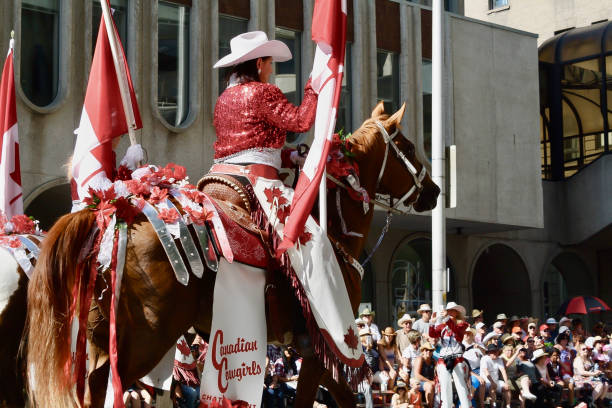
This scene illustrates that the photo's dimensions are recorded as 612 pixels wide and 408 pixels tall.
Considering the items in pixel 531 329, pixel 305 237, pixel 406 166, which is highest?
pixel 406 166

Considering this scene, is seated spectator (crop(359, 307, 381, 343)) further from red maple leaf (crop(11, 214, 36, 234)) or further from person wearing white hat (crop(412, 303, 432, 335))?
red maple leaf (crop(11, 214, 36, 234))

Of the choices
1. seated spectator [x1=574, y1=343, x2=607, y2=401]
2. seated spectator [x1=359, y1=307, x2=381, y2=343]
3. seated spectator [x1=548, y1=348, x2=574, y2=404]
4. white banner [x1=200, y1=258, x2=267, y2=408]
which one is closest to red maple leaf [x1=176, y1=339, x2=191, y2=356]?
white banner [x1=200, y1=258, x2=267, y2=408]

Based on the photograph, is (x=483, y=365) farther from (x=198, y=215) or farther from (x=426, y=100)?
(x=426, y=100)

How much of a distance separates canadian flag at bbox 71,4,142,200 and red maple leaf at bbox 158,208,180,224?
90 centimetres

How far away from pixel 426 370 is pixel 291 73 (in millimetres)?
11042

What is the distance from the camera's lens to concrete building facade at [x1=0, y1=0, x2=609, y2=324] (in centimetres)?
1934

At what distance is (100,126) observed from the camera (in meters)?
7.12

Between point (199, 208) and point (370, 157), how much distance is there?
2198mm

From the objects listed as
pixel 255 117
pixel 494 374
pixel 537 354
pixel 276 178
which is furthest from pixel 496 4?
pixel 255 117

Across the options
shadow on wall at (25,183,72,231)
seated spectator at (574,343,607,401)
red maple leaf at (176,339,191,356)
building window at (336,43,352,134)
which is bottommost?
seated spectator at (574,343,607,401)

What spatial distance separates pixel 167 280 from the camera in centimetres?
565

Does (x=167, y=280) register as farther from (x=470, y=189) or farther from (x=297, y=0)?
(x=470, y=189)

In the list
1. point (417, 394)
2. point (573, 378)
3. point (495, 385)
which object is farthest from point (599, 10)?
point (417, 394)

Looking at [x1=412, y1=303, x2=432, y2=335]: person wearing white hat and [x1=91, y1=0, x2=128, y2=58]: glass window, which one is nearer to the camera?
[x1=412, y1=303, x2=432, y2=335]: person wearing white hat
